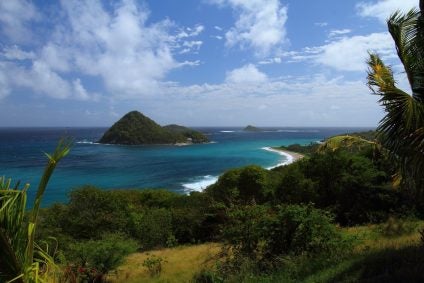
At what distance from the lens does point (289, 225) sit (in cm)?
1133

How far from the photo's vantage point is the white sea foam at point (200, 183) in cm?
6055

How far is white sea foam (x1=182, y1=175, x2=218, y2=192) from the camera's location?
60547 millimetres

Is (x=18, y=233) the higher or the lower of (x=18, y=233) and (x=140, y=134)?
the higher

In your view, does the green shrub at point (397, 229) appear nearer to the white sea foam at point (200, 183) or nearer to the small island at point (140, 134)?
the white sea foam at point (200, 183)

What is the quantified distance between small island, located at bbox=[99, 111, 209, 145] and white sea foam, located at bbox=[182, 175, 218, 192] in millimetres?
90497

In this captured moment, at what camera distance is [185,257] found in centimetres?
2081

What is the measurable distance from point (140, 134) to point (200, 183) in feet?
339

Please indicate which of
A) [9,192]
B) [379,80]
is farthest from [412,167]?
[9,192]

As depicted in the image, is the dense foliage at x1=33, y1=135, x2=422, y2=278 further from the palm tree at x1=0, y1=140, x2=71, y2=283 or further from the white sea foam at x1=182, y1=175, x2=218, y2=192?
the white sea foam at x1=182, y1=175, x2=218, y2=192

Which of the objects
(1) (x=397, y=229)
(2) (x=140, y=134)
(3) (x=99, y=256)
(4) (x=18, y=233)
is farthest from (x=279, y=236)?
(2) (x=140, y=134)

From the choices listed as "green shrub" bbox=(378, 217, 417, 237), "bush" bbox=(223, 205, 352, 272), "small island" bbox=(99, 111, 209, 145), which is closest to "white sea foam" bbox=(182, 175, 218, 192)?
"green shrub" bbox=(378, 217, 417, 237)

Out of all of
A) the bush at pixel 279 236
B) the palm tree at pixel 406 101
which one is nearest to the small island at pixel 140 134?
the bush at pixel 279 236

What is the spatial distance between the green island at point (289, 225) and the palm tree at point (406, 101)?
0.02m

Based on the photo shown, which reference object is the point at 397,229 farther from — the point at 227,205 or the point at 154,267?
the point at 154,267
